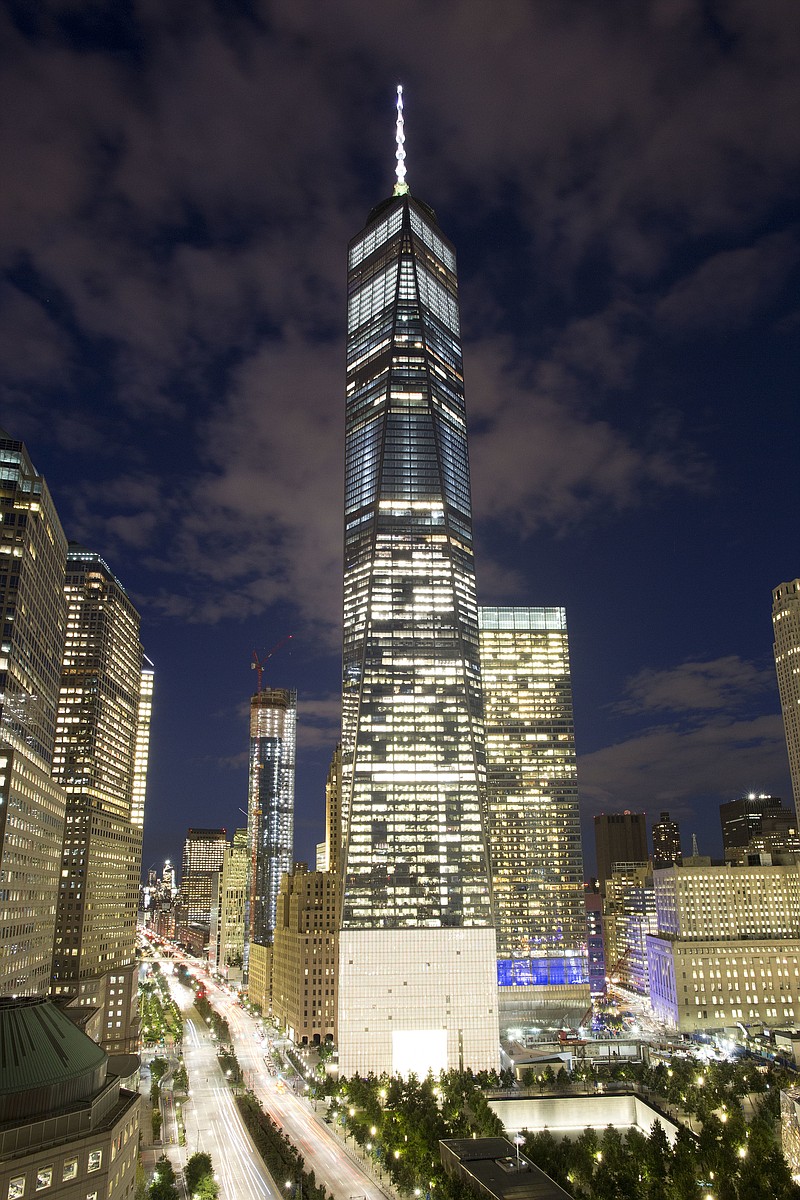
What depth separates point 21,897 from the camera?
111312 mm

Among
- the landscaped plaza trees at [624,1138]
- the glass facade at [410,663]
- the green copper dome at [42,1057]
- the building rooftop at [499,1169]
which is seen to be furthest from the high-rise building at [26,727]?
the glass facade at [410,663]

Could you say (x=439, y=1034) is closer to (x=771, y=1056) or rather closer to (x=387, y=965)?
(x=387, y=965)

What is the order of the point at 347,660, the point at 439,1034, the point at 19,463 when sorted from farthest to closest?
the point at 347,660 → the point at 439,1034 → the point at 19,463

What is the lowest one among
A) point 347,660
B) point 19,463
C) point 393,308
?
point 347,660

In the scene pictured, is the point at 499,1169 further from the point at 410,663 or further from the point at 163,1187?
the point at 410,663

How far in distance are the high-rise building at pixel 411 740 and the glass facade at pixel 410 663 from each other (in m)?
0.28

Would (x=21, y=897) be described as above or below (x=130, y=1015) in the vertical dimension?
above

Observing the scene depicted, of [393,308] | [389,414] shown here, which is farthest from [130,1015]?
[393,308]

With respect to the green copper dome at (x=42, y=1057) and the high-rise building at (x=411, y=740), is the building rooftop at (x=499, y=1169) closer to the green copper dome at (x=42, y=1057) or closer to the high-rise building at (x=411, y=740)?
the green copper dome at (x=42, y=1057)

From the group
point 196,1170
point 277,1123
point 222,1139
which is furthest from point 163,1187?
point 277,1123

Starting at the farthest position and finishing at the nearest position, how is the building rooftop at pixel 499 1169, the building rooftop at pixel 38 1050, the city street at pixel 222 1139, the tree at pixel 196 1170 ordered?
the city street at pixel 222 1139, the tree at pixel 196 1170, the building rooftop at pixel 499 1169, the building rooftop at pixel 38 1050

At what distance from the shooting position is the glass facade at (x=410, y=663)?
16775 centimetres

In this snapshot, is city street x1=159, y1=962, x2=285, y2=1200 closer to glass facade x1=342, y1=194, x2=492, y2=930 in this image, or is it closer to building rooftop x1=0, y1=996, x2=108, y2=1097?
glass facade x1=342, y1=194, x2=492, y2=930

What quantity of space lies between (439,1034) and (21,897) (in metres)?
82.4
